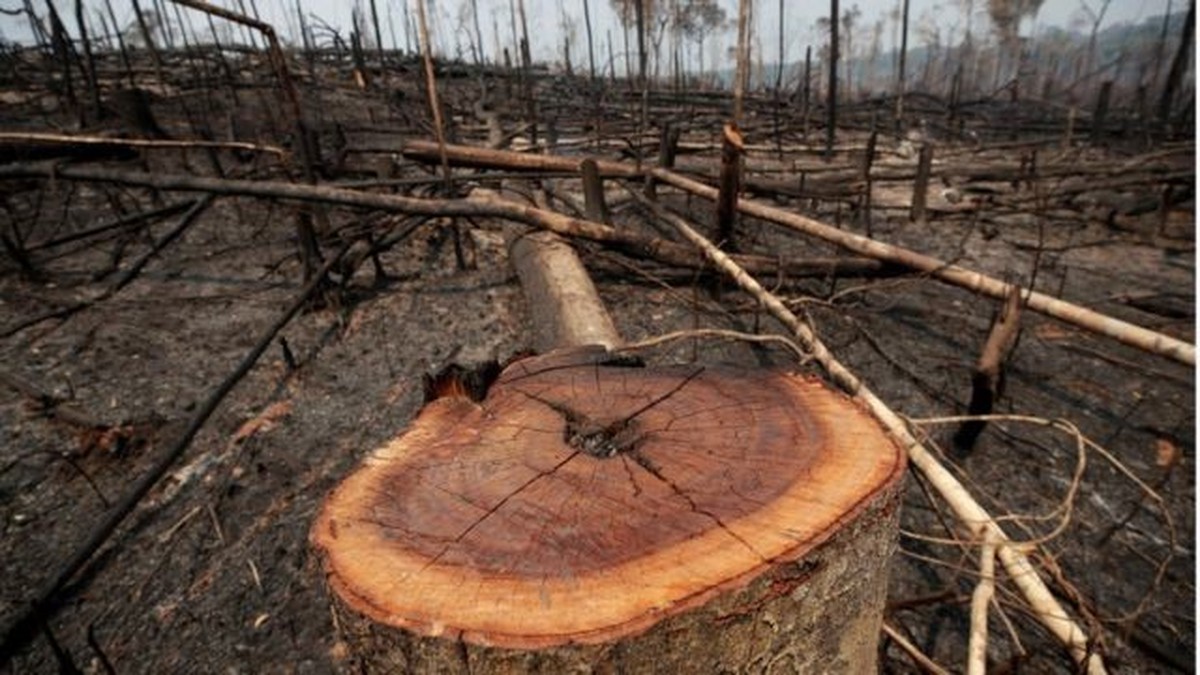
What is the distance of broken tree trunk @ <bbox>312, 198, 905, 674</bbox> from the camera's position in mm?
837

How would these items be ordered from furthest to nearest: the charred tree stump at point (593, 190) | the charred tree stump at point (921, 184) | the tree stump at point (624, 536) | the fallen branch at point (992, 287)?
the charred tree stump at point (921, 184), the charred tree stump at point (593, 190), the fallen branch at point (992, 287), the tree stump at point (624, 536)

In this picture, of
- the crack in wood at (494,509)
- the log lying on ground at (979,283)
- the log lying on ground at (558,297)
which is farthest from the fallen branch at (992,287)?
the crack in wood at (494,509)

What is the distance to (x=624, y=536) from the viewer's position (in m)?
0.96

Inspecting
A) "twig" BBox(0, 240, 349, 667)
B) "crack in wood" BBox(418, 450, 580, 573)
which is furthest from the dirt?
"crack in wood" BBox(418, 450, 580, 573)

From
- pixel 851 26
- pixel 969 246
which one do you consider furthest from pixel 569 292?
pixel 851 26

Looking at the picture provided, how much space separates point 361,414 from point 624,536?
270cm

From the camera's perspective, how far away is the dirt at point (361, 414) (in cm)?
211

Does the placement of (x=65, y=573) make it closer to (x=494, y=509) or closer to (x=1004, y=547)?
(x=494, y=509)

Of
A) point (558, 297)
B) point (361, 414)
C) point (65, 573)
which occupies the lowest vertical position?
point (361, 414)

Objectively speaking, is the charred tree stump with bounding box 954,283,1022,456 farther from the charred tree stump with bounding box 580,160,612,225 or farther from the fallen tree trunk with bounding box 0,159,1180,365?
the charred tree stump with bounding box 580,160,612,225

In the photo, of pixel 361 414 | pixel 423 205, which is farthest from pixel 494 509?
pixel 423 205

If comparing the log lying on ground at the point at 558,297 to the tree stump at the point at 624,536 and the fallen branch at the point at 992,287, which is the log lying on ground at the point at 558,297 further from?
the fallen branch at the point at 992,287

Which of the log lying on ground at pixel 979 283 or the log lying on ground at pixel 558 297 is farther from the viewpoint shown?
the log lying on ground at pixel 558 297

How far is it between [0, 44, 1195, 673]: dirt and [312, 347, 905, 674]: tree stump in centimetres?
62
